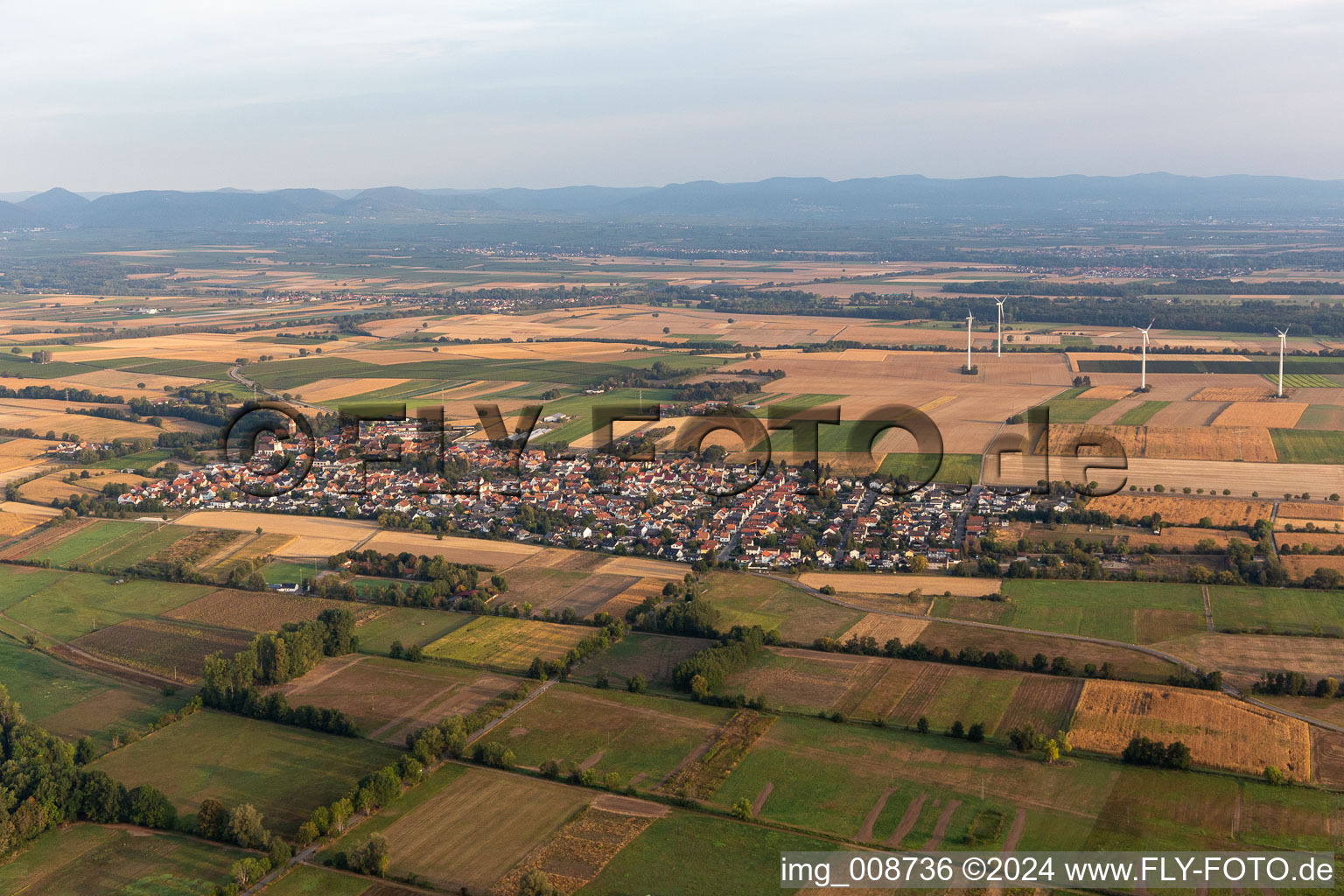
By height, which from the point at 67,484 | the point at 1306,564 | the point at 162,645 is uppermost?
the point at 67,484

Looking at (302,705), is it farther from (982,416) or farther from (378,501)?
(982,416)

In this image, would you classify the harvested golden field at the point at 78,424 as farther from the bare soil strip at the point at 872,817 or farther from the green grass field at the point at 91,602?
the bare soil strip at the point at 872,817

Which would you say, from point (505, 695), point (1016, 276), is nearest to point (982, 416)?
point (505, 695)

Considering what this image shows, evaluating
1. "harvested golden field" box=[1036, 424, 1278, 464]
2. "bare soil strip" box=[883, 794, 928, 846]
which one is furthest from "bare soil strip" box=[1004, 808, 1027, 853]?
"harvested golden field" box=[1036, 424, 1278, 464]

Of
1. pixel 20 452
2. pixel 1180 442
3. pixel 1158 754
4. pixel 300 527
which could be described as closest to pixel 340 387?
pixel 20 452

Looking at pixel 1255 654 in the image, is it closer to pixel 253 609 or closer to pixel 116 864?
pixel 116 864

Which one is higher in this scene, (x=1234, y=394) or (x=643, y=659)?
(x=1234, y=394)

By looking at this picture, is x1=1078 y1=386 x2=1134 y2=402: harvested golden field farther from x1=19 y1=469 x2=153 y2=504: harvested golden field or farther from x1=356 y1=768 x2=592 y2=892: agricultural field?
x1=19 y1=469 x2=153 y2=504: harvested golden field

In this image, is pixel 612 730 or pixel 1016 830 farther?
pixel 612 730
